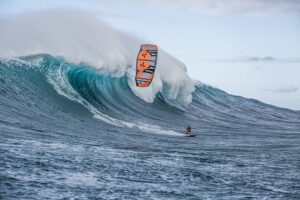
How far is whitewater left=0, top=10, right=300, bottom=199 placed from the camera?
28.3 feet

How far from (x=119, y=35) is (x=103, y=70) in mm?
5745

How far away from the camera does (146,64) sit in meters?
21.3

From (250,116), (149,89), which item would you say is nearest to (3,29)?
(149,89)

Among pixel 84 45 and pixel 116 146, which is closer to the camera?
pixel 116 146

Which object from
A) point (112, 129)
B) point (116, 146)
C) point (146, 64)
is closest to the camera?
point (116, 146)

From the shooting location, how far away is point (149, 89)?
26.5 m

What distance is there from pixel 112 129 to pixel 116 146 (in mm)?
3915

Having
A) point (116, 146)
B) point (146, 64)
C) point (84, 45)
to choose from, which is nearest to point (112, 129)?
point (116, 146)

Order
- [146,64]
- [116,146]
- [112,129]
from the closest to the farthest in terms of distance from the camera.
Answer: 1. [116,146]
2. [112,129]
3. [146,64]

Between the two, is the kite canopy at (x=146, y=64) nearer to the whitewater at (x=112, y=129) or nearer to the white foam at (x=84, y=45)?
the whitewater at (x=112, y=129)

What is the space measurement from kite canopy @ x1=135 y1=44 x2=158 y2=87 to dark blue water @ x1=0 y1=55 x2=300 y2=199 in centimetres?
149

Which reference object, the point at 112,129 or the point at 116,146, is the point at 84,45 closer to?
the point at 112,129

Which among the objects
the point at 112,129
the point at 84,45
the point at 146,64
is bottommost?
the point at 112,129

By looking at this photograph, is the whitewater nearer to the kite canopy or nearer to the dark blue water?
the dark blue water
